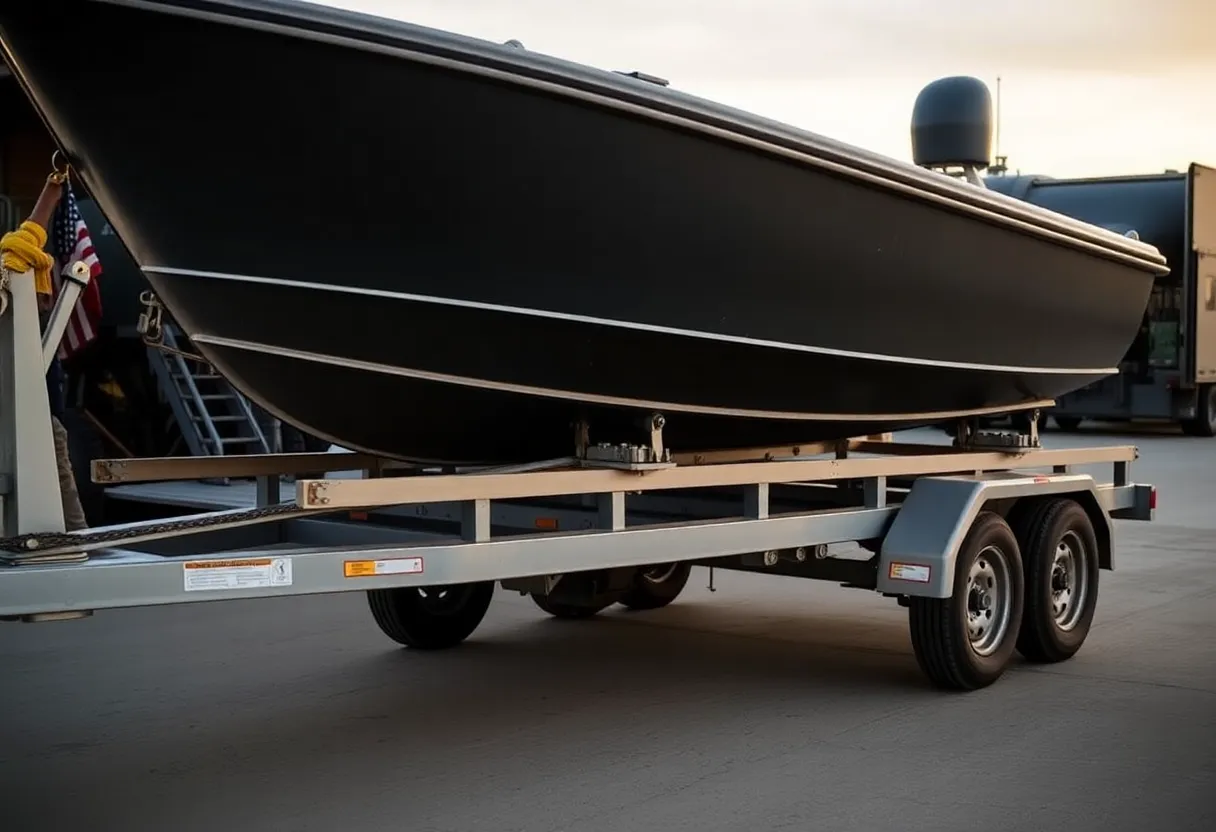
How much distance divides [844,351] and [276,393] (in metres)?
2.13

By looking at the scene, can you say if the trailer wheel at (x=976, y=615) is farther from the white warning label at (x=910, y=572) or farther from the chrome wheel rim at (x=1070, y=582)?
the chrome wheel rim at (x=1070, y=582)

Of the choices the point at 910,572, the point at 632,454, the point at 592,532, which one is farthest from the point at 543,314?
the point at 910,572

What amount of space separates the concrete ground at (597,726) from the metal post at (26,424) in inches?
34.6

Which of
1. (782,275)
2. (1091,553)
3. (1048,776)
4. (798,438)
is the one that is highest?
(782,275)

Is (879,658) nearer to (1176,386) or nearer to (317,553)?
(317,553)

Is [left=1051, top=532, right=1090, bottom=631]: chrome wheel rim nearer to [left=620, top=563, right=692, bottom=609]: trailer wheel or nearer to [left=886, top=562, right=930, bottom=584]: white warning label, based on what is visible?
[left=886, top=562, right=930, bottom=584]: white warning label

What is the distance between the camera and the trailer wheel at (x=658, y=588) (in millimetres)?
7246

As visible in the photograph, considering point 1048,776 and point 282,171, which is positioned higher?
point 282,171

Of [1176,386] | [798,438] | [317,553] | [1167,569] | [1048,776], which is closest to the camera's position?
[317,553]

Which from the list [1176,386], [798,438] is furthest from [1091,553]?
[1176,386]

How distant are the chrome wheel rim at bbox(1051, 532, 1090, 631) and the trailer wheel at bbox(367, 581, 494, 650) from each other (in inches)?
93.1

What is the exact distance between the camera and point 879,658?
6285mm

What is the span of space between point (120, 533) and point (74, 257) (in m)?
1.21

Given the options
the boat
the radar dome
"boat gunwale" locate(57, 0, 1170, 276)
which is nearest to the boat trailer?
the boat
